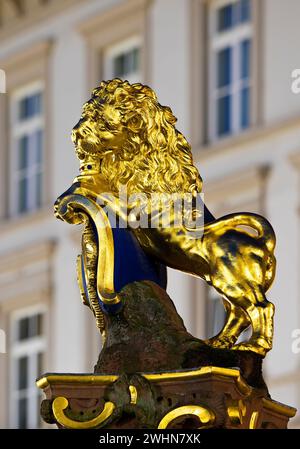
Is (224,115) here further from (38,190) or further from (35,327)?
(35,327)

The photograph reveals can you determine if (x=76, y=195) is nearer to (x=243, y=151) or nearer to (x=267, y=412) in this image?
(x=267, y=412)

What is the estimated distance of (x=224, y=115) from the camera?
100 feet

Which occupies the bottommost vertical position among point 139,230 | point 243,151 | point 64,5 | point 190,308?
point 139,230

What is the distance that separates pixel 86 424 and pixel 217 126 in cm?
2469

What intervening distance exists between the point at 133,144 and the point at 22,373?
25.6 m

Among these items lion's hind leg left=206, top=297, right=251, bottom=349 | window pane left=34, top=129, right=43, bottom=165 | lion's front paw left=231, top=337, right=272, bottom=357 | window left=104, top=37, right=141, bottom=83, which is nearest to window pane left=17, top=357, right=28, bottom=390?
window pane left=34, top=129, right=43, bottom=165

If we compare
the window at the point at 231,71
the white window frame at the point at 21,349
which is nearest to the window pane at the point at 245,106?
the window at the point at 231,71

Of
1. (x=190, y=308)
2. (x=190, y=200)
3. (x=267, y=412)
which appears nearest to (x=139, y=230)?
(x=190, y=200)

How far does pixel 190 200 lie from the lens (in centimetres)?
648

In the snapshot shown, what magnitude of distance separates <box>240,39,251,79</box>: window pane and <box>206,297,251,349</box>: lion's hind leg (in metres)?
24.0

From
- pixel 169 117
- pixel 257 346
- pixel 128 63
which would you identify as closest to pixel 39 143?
pixel 128 63

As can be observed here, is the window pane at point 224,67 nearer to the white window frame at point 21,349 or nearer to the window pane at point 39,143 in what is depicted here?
the window pane at point 39,143

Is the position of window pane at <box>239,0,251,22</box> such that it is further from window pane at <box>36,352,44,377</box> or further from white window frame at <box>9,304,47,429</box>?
window pane at <box>36,352,44,377</box>
